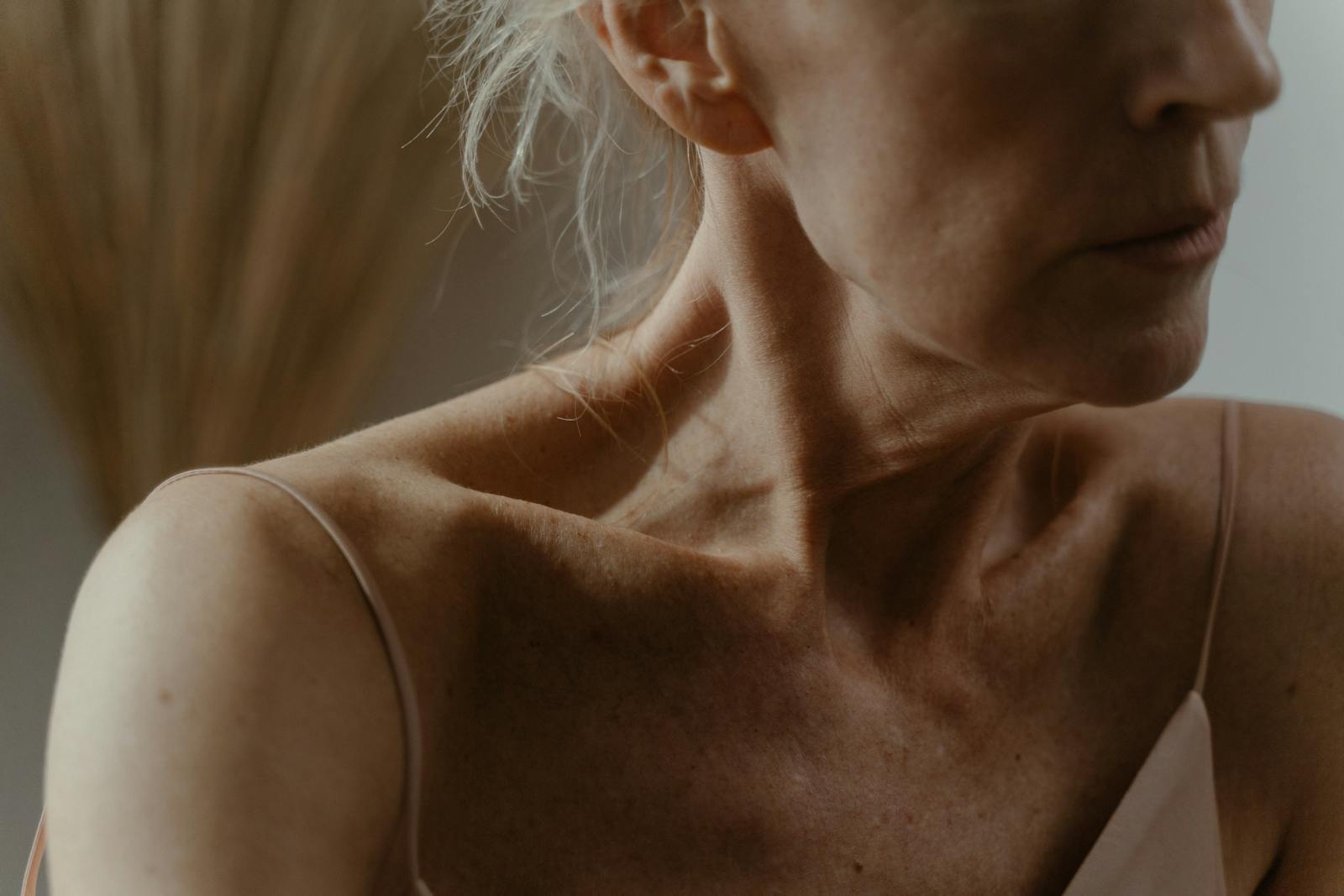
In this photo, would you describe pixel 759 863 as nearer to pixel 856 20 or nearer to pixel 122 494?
pixel 856 20

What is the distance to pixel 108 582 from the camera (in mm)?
532

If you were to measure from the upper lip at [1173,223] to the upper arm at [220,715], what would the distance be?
1.08ft

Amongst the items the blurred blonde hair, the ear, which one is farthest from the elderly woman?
the blurred blonde hair

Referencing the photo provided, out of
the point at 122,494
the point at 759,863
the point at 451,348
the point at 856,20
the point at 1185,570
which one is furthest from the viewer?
the point at 451,348

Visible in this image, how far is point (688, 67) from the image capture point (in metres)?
0.56

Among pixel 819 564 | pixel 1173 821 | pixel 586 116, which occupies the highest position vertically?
pixel 586 116

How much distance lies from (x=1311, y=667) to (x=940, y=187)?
44cm

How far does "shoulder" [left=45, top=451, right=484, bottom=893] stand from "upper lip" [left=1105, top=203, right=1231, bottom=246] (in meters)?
0.33

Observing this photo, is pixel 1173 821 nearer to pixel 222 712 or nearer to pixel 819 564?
pixel 819 564

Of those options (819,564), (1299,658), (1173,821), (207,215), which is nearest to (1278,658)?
(1299,658)

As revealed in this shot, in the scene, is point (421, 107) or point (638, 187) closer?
point (638, 187)

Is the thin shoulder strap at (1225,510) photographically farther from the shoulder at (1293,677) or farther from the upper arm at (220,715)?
the upper arm at (220,715)

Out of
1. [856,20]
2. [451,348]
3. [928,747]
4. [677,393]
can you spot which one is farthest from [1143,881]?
[451,348]

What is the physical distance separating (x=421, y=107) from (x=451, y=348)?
0.59ft
